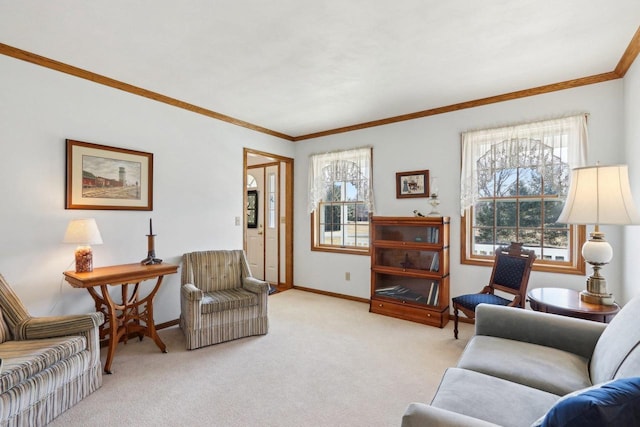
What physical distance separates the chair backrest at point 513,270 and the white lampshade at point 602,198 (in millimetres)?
898

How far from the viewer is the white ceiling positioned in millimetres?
1977

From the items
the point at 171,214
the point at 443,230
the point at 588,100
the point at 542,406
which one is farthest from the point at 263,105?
the point at 542,406

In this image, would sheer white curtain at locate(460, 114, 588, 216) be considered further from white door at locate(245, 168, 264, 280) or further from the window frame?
white door at locate(245, 168, 264, 280)

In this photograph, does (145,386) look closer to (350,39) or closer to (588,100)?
Answer: (350,39)

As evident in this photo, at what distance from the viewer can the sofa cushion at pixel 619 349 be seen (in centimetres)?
119

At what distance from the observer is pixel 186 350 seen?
9.50ft

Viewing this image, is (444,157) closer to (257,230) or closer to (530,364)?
(530,364)

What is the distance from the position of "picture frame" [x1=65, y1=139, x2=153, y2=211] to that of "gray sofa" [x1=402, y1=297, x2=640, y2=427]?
3.14 meters

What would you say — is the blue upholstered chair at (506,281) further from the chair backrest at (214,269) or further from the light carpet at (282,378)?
the chair backrest at (214,269)

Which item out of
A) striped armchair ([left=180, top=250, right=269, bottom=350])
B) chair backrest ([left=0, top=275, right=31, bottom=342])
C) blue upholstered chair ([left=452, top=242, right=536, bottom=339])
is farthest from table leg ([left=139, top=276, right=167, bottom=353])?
blue upholstered chair ([left=452, top=242, right=536, bottom=339])

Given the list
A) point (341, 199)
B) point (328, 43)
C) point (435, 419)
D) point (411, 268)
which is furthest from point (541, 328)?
point (341, 199)

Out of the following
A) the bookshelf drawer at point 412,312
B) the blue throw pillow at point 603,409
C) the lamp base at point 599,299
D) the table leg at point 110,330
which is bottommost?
the bookshelf drawer at point 412,312

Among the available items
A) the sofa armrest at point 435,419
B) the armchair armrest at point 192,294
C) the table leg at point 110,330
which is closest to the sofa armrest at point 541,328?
the sofa armrest at point 435,419

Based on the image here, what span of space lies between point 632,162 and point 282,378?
333 cm
